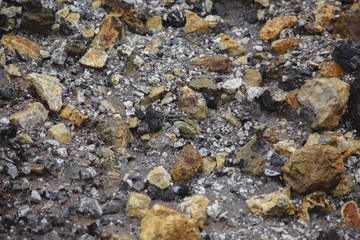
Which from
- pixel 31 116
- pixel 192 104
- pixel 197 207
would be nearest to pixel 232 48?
pixel 192 104

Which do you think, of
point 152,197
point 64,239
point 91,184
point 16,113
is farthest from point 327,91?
point 16,113

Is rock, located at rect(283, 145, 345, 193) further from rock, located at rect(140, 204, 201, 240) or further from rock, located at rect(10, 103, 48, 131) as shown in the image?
rock, located at rect(10, 103, 48, 131)

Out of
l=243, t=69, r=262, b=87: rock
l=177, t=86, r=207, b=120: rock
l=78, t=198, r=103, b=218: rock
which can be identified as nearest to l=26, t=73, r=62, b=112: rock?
l=78, t=198, r=103, b=218: rock

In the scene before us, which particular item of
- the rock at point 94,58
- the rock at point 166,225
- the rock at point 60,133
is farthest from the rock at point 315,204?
the rock at point 94,58

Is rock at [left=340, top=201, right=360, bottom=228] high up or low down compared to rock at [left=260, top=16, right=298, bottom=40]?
down

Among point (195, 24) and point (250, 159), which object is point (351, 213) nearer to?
point (250, 159)
